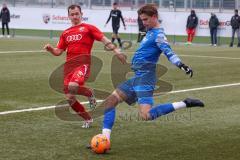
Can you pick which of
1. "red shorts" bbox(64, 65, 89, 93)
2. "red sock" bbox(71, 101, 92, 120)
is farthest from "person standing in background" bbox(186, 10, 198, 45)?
"red sock" bbox(71, 101, 92, 120)

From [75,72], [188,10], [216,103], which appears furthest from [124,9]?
[75,72]

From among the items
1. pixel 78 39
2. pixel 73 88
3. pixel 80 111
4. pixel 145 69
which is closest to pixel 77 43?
pixel 78 39

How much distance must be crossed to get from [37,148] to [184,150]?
77.7 inches

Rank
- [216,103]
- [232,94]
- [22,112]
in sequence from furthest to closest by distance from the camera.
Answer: [232,94] → [216,103] → [22,112]

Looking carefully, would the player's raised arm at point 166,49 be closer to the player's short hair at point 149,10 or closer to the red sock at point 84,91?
the player's short hair at point 149,10

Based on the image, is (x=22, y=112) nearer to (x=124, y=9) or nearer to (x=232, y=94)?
(x=232, y=94)

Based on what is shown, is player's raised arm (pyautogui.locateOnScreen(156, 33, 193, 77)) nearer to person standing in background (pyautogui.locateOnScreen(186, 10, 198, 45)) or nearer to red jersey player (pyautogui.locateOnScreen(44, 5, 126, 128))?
red jersey player (pyautogui.locateOnScreen(44, 5, 126, 128))

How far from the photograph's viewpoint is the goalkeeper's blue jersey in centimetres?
794

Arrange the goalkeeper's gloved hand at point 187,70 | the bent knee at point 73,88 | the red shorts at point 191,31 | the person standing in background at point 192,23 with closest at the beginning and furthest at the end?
the goalkeeper's gloved hand at point 187,70 → the bent knee at point 73,88 → the person standing in background at point 192,23 → the red shorts at point 191,31

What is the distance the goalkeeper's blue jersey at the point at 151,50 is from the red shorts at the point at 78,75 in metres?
1.49

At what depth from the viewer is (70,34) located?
9945mm

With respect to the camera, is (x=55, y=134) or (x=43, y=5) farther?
(x=43, y=5)

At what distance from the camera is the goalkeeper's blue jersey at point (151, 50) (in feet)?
26.0

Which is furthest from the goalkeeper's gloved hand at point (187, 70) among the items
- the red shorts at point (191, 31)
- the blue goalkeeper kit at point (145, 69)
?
the red shorts at point (191, 31)
